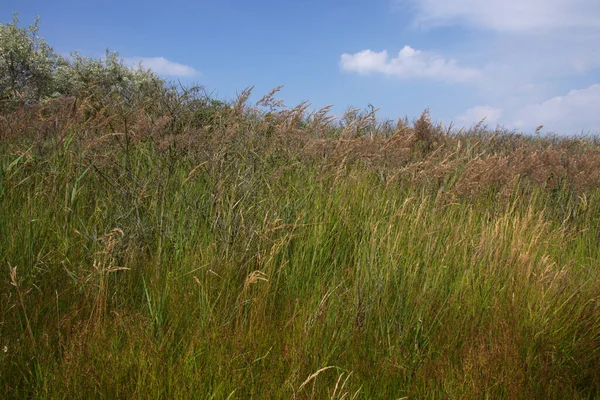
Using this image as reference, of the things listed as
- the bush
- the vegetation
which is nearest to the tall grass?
the vegetation

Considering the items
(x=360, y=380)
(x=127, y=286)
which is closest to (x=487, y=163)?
(x=360, y=380)

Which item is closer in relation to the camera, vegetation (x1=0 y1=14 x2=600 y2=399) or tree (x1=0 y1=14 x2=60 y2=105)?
vegetation (x1=0 y1=14 x2=600 y2=399)

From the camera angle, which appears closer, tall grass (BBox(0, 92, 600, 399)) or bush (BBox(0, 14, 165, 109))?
tall grass (BBox(0, 92, 600, 399))

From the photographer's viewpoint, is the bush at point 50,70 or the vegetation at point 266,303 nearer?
the vegetation at point 266,303

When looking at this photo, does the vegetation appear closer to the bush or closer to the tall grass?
the tall grass

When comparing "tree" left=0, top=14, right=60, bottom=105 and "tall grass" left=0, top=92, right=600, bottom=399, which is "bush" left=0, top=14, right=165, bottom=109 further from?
"tall grass" left=0, top=92, right=600, bottom=399

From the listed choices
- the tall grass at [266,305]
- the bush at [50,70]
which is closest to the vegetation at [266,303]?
the tall grass at [266,305]

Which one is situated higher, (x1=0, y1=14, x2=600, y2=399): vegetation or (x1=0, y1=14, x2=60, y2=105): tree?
(x1=0, y1=14, x2=60, y2=105): tree

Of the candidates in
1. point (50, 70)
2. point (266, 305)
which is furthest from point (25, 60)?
point (266, 305)

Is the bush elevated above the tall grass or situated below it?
above

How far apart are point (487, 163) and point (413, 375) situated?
2.55 m

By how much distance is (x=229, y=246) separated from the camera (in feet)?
9.99

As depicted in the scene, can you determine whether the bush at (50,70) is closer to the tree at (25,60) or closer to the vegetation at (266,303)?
the tree at (25,60)

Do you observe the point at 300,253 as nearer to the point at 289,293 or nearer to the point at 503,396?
the point at 289,293
